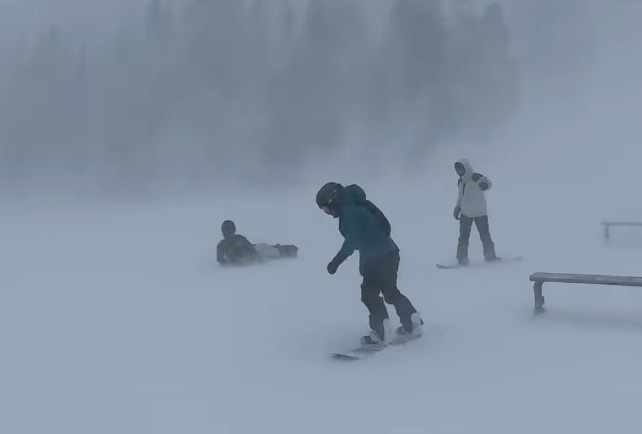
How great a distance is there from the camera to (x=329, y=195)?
5.49 m

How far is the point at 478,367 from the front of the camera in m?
5.13

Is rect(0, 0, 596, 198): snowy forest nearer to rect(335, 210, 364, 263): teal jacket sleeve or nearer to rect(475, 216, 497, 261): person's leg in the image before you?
rect(475, 216, 497, 261): person's leg

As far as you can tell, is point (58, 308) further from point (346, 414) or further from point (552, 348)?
point (552, 348)

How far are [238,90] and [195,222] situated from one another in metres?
42.2

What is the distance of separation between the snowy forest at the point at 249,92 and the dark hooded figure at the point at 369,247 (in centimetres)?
3862

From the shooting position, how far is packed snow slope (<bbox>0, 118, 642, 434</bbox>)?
4.31 metres

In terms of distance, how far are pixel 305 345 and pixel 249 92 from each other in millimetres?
55138

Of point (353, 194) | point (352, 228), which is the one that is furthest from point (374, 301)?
point (353, 194)

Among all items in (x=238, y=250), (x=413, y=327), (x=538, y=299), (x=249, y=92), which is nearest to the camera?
(x=413, y=327)

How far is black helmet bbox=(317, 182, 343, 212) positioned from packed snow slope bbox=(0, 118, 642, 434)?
1.36 metres

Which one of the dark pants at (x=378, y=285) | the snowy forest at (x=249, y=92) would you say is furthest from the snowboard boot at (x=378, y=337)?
the snowy forest at (x=249, y=92)

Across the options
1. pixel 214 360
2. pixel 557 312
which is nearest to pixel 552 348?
pixel 557 312

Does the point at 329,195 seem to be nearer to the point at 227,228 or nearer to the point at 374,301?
the point at 374,301

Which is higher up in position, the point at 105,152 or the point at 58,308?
the point at 105,152
